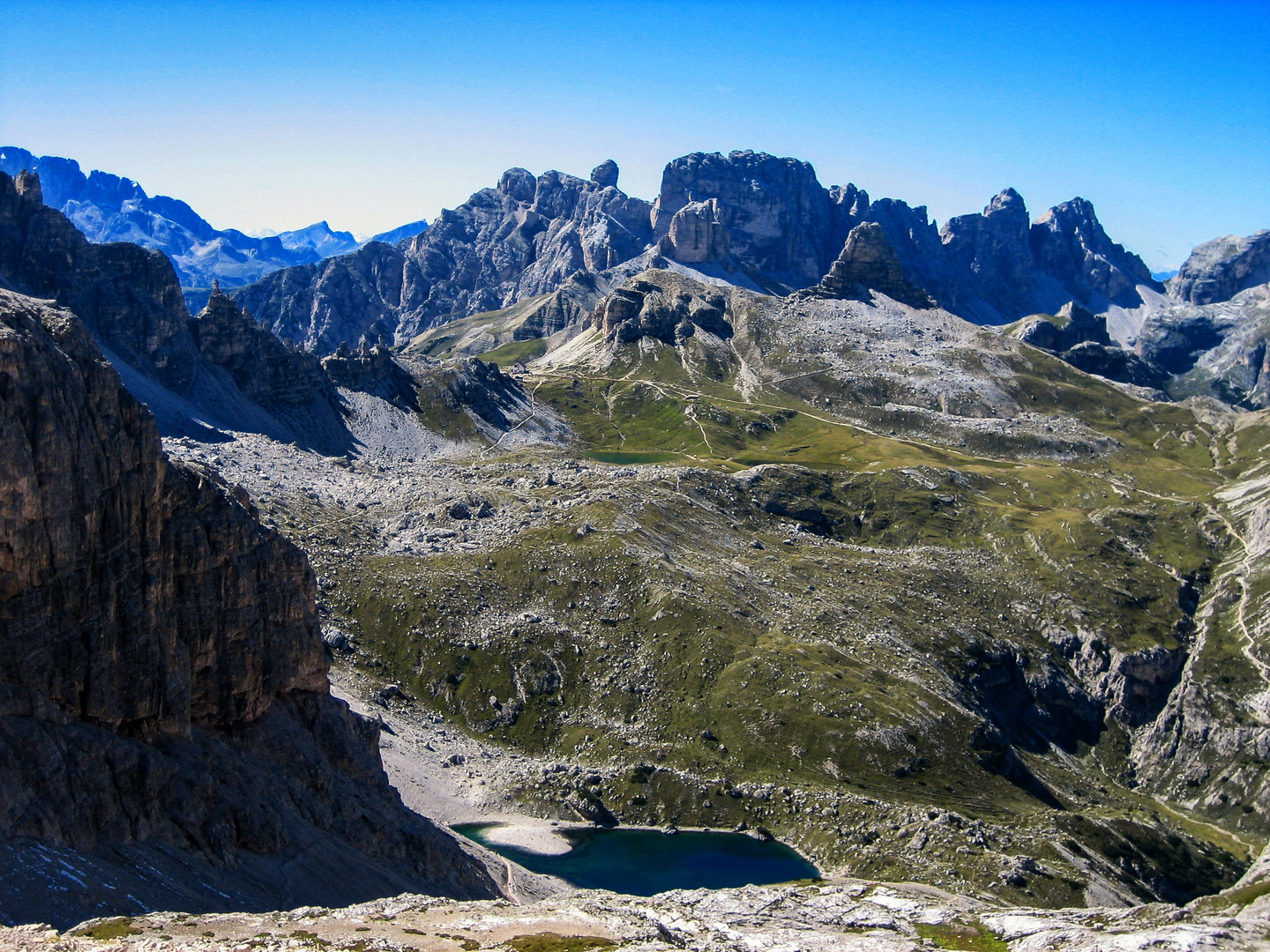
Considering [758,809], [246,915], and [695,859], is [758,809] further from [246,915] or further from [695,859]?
[246,915]

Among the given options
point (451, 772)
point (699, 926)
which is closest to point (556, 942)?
point (699, 926)

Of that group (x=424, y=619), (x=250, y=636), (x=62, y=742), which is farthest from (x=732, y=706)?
(x=62, y=742)

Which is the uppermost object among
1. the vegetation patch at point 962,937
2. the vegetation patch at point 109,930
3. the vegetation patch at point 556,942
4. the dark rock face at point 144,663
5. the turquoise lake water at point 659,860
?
the dark rock face at point 144,663

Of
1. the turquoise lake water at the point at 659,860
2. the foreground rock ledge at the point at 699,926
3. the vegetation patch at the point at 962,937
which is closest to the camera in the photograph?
the foreground rock ledge at the point at 699,926

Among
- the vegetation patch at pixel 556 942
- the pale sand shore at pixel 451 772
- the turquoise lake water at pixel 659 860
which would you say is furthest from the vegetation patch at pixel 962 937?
the pale sand shore at pixel 451 772

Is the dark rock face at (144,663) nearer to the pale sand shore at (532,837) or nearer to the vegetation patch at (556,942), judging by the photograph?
the vegetation patch at (556,942)

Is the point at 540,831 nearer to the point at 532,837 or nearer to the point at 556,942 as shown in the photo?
the point at 532,837
